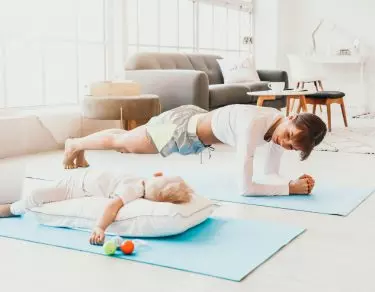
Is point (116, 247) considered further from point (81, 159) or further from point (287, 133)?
point (81, 159)

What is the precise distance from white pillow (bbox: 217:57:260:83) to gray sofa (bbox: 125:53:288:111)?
0.25 metres

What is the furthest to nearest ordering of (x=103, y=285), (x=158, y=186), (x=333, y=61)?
(x=333, y=61) < (x=158, y=186) < (x=103, y=285)

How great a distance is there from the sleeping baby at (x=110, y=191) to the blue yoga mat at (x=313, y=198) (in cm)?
63

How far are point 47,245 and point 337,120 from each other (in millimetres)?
6354

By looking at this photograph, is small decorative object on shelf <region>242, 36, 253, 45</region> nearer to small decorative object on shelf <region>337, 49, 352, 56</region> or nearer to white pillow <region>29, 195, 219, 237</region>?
small decorative object on shelf <region>337, 49, 352, 56</region>

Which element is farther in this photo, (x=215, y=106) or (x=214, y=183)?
(x=215, y=106)

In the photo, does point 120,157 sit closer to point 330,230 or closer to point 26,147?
point 26,147

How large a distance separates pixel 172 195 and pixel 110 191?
1.06 feet

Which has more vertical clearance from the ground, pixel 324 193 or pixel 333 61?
pixel 333 61

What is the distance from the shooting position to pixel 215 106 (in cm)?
593

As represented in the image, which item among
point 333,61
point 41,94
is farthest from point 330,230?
point 333,61

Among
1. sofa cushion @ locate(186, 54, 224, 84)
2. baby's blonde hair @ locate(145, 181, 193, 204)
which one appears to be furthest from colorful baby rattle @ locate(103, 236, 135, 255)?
sofa cushion @ locate(186, 54, 224, 84)

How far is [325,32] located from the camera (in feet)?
31.4

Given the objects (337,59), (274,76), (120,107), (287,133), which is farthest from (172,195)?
(337,59)
